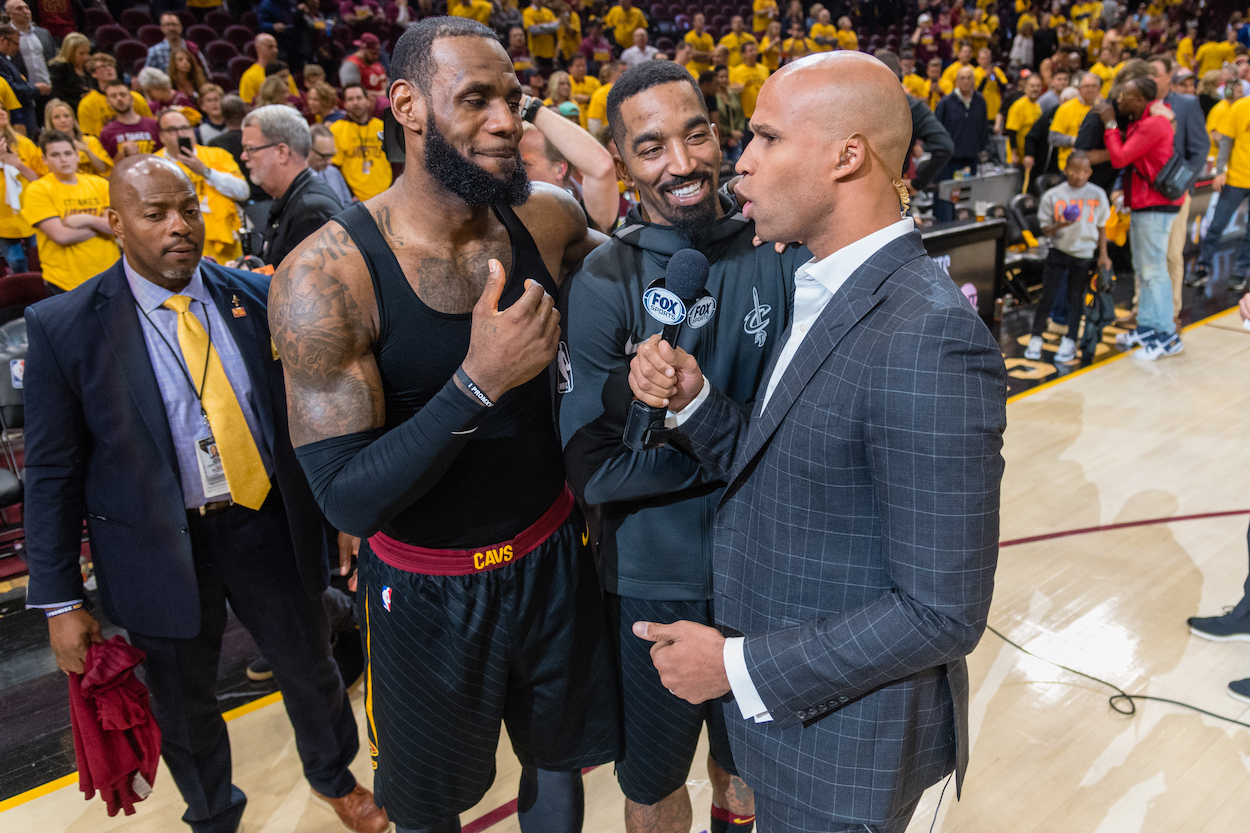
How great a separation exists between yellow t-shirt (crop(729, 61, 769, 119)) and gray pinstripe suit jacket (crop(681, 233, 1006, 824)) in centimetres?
999

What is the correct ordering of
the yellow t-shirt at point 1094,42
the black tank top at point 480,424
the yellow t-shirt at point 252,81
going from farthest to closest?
1. the yellow t-shirt at point 1094,42
2. the yellow t-shirt at point 252,81
3. the black tank top at point 480,424

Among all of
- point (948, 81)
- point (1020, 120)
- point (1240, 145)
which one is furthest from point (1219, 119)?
point (948, 81)

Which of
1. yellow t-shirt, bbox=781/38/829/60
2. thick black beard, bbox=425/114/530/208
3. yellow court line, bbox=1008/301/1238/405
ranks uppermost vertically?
yellow t-shirt, bbox=781/38/829/60

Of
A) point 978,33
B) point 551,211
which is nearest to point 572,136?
point 551,211

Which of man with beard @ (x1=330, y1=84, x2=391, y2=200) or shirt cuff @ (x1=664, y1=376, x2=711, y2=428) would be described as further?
man with beard @ (x1=330, y1=84, x2=391, y2=200)

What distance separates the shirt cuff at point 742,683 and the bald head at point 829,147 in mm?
636

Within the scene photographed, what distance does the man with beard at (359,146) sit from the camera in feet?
24.0

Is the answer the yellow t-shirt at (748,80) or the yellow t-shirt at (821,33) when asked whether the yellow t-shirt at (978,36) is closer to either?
A: the yellow t-shirt at (821,33)

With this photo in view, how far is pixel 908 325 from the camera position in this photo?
1.17 m

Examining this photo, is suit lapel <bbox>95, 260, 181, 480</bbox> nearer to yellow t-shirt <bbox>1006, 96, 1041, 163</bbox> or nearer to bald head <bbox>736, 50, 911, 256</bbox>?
bald head <bbox>736, 50, 911, 256</bbox>

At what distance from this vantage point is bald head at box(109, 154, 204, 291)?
A: 2127 mm

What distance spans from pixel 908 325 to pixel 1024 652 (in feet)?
8.00

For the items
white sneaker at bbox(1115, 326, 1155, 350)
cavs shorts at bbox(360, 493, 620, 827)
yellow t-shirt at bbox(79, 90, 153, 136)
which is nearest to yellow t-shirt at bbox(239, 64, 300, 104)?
yellow t-shirt at bbox(79, 90, 153, 136)

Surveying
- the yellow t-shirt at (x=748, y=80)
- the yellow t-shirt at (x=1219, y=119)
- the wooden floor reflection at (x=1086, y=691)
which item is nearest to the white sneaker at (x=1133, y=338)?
the wooden floor reflection at (x=1086, y=691)
